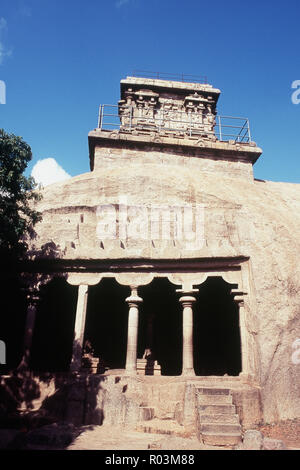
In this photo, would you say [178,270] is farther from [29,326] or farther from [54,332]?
[54,332]

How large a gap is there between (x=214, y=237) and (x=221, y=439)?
5.89 meters

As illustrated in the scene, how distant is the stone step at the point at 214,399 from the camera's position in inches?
317

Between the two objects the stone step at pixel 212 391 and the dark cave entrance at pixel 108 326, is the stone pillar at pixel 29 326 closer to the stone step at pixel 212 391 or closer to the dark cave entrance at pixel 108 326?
the dark cave entrance at pixel 108 326

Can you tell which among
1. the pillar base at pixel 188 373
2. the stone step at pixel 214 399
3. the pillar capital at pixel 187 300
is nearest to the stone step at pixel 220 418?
the stone step at pixel 214 399

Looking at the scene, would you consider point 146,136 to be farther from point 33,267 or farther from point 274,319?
point 274,319

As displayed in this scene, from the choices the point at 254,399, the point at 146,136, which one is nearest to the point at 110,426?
the point at 254,399

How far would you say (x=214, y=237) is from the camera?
1108 cm

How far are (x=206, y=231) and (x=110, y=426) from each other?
6331 millimetres

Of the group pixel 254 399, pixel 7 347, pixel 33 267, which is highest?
pixel 33 267

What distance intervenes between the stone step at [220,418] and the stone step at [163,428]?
0.62 meters

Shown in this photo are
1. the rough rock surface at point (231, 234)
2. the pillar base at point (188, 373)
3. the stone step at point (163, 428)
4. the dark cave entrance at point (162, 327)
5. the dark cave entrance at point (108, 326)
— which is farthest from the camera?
the dark cave entrance at point (108, 326)

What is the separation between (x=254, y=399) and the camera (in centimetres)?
838

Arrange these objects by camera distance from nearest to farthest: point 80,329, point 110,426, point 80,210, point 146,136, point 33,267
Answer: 1. point 110,426
2. point 80,329
3. point 33,267
4. point 80,210
5. point 146,136

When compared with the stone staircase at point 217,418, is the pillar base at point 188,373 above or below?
above
